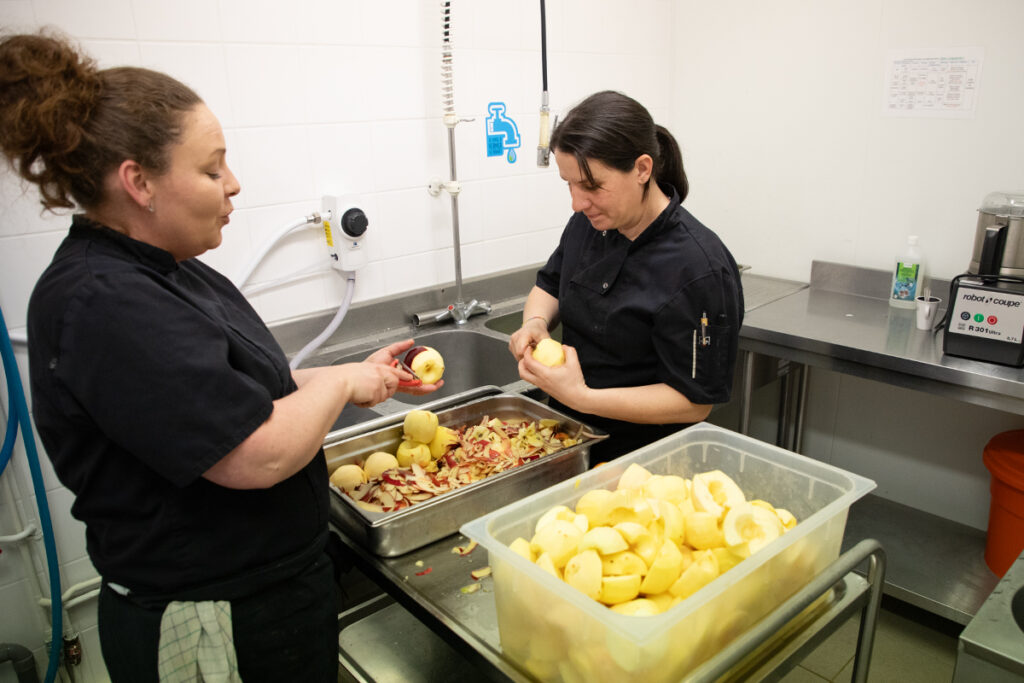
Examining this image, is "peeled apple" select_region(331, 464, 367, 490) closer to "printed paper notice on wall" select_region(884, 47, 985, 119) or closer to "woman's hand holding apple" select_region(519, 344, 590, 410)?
"woman's hand holding apple" select_region(519, 344, 590, 410)

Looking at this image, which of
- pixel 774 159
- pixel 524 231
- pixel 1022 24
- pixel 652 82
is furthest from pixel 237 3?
pixel 1022 24

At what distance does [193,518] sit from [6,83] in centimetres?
59

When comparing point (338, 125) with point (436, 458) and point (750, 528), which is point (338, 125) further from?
point (750, 528)

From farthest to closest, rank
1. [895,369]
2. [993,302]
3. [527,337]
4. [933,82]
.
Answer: [933,82] < [895,369] < [993,302] < [527,337]

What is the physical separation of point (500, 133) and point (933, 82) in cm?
139

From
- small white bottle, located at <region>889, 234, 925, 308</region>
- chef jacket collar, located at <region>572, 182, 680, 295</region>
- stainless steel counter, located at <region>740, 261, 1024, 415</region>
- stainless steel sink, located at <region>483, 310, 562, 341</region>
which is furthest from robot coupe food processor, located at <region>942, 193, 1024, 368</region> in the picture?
stainless steel sink, located at <region>483, 310, 562, 341</region>

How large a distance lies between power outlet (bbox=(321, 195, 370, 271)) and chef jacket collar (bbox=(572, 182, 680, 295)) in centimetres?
75

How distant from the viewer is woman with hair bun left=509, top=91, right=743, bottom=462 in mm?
1450

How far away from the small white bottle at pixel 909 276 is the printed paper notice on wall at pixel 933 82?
40cm

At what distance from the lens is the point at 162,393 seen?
877mm

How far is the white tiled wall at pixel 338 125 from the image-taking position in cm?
171

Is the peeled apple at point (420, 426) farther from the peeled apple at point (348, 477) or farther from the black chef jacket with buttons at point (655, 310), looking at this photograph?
the black chef jacket with buttons at point (655, 310)

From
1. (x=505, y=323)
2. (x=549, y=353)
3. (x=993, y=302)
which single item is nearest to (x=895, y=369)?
(x=993, y=302)

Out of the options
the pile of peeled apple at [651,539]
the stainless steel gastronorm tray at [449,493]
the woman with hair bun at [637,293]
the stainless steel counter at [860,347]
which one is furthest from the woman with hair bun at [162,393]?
the stainless steel counter at [860,347]
